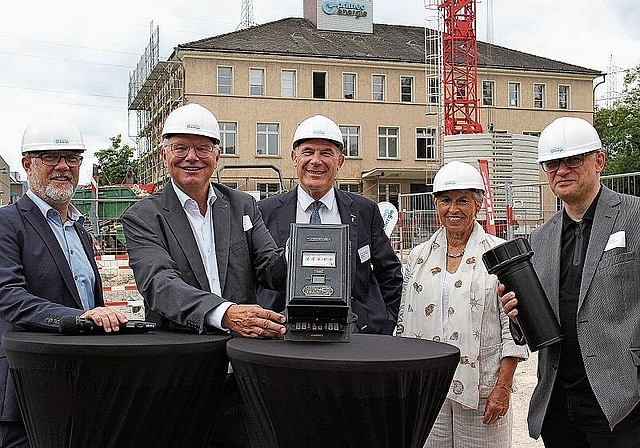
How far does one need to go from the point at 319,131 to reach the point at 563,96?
41.0 meters

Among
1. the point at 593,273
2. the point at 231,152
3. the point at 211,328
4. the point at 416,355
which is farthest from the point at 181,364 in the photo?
the point at 231,152

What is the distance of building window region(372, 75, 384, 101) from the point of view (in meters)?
39.1

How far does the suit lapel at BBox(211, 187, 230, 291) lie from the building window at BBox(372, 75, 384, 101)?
36.4 meters

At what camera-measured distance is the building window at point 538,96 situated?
41.5 metres

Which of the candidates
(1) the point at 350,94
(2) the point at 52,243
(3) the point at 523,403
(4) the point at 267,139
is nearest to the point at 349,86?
(1) the point at 350,94

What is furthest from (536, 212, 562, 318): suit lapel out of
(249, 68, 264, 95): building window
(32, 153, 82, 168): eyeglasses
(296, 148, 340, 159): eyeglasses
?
(249, 68, 264, 95): building window

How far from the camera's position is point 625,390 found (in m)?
3.10

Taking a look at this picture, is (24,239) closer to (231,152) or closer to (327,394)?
(327,394)

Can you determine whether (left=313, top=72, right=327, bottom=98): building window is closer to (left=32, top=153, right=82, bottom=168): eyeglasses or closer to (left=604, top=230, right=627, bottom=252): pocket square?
(left=32, top=153, right=82, bottom=168): eyeglasses

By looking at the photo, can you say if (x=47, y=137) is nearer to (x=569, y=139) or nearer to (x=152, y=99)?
(x=569, y=139)

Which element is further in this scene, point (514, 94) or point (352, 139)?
point (514, 94)

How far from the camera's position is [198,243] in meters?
3.24

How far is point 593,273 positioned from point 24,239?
2.45 m

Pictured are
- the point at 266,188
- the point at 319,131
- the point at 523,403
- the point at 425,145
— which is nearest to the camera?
the point at 319,131
